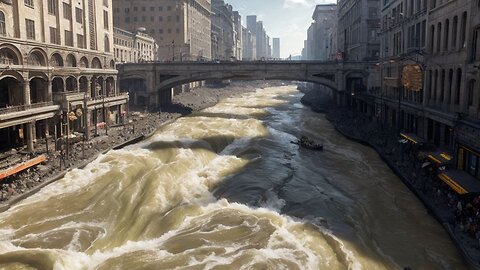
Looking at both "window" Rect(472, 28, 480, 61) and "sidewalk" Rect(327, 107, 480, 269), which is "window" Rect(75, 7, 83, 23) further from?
"window" Rect(472, 28, 480, 61)

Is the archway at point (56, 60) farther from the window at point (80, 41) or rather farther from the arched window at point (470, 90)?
the arched window at point (470, 90)

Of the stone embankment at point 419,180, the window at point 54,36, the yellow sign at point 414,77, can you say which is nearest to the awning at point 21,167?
the window at point 54,36

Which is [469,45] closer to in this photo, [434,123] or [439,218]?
[434,123]

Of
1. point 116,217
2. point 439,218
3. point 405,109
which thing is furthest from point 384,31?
point 116,217

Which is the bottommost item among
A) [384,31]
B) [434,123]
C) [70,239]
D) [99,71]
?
[70,239]

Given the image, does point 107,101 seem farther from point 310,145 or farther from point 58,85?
point 310,145

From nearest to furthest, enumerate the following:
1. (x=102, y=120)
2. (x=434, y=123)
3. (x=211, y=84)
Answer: (x=434, y=123) < (x=102, y=120) < (x=211, y=84)
